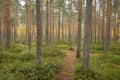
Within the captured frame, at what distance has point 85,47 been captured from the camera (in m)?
10.7

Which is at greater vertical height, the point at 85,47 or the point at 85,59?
the point at 85,47

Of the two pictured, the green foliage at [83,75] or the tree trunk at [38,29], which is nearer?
the green foliage at [83,75]

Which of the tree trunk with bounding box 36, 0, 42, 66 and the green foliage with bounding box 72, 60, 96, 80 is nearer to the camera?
the green foliage with bounding box 72, 60, 96, 80

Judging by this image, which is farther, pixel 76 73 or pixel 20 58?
pixel 20 58

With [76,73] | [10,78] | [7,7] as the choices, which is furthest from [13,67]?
[7,7]

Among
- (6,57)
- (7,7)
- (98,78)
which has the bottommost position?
(98,78)

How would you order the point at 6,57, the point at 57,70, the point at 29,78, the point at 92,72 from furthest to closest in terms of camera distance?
the point at 6,57, the point at 57,70, the point at 92,72, the point at 29,78

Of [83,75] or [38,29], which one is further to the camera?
[38,29]

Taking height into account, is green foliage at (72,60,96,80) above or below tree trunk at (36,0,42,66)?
below

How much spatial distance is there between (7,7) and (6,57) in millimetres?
7044

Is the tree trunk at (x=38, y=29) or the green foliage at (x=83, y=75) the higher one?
the tree trunk at (x=38, y=29)

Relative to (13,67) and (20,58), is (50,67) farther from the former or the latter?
(20,58)

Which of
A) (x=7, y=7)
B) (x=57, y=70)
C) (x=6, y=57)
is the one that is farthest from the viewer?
(x=7, y=7)

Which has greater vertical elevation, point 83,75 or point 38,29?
point 38,29
